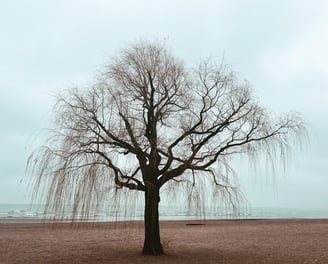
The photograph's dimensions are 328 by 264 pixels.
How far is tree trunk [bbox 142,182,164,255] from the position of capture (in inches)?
495

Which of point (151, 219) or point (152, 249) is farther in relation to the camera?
point (152, 249)

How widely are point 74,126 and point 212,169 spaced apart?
443 centimetres

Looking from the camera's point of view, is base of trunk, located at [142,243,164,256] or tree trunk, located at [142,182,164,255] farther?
base of trunk, located at [142,243,164,256]

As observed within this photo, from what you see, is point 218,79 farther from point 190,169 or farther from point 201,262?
point 201,262

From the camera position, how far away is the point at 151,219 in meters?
13.0

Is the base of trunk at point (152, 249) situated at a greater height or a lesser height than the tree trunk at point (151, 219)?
lesser

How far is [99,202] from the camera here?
448 inches

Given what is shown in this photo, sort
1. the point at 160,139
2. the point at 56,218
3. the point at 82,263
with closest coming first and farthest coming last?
the point at 56,218 < the point at 82,263 < the point at 160,139

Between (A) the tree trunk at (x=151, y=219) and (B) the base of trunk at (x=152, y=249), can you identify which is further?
(B) the base of trunk at (x=152, y=249)

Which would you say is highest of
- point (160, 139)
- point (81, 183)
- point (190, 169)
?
point (160, 139)

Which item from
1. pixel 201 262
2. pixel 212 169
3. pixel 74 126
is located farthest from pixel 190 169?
pixel 74 126

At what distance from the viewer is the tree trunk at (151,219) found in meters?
12.6

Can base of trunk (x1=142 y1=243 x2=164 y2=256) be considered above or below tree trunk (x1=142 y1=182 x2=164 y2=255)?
below

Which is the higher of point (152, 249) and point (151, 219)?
point (151, 219)
